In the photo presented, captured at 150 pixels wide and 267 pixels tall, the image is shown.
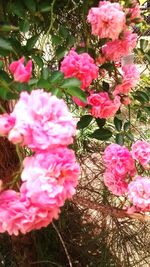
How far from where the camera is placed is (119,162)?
45.2 inches

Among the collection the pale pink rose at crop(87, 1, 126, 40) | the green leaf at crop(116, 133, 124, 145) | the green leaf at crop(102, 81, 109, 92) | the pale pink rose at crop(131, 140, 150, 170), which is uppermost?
the pale pink rose at crop(87, 1, 126, 40)

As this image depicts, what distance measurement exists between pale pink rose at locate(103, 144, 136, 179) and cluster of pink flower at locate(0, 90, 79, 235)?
1.48 ft

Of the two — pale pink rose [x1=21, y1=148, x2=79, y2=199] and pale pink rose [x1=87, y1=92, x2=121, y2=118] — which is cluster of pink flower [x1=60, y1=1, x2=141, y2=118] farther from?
pale pink rose [x1=21, y1=148, x2=79, y2=199]

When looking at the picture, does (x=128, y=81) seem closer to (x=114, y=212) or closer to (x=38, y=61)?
(x=38, y=61)

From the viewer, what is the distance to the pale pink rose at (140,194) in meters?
1.08

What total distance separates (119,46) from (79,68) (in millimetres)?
212

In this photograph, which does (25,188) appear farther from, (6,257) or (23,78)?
(6,257)

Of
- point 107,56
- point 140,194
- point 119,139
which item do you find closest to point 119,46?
point 107,56

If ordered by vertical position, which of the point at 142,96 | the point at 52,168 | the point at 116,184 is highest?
the point at 52,168

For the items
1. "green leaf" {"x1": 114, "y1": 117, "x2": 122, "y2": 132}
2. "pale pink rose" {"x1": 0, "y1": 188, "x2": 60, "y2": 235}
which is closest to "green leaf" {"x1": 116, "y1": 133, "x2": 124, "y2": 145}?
"green leaf" {"x1": 114, "y1": 117, "x2": 122, "y2": 132}

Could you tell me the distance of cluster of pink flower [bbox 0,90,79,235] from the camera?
65cm

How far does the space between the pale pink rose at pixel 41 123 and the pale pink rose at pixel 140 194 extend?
47 centimetres

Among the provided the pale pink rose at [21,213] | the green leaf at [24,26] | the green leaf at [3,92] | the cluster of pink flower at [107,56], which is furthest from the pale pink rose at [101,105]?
the pale pink rose at [21,213]

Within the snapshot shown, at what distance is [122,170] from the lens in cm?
115
